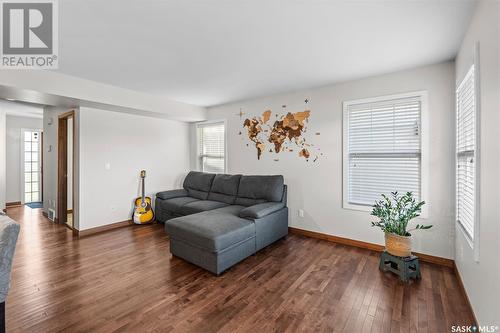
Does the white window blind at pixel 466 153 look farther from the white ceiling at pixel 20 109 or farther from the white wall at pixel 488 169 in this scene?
the white ceiling at pixel 20 109

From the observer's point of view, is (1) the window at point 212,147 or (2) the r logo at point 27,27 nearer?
(2) the r logo at point 27,27

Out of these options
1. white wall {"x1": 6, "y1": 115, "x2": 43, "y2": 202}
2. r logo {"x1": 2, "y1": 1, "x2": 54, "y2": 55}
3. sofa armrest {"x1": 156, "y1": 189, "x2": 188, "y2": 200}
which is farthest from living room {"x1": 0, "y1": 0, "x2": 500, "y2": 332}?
white wall {"x1": 6, "y1": 115, "x2": 43, "y2": 202}

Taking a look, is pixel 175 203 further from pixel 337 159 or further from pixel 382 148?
pixel 382 148

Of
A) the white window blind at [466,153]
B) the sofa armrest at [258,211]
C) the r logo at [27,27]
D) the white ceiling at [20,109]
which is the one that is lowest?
the sofa armrest at [258,211]

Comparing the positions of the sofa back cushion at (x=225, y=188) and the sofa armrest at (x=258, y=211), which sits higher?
the sofa back cushion at (x=225, y=188)

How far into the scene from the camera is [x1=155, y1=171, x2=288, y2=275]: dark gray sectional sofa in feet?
8.61

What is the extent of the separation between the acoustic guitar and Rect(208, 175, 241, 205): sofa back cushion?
1232 millimetres

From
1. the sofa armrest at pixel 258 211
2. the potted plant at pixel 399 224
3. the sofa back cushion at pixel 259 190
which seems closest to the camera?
the potted plant at pixel 399 224

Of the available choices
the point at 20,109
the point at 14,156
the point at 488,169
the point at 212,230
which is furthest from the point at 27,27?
the point at 14,156

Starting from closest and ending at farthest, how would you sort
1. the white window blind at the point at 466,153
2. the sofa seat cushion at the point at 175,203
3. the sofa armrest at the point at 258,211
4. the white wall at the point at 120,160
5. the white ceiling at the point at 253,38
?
the white ceiling at the point at 253,38 → the white window blind at the point at 466,153 → the sofa armrest at the point at 258,211 → the white wall at the point at 120,160 → the sofa seat cushion at the point at 175,203

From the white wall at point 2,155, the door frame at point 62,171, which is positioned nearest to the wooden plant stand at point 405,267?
the door frame at point 62,171

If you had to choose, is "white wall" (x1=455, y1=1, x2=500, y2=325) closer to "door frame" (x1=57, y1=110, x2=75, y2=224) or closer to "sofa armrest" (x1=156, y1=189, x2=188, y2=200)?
"sofa armrest" (x1=156, y1=189, x2=188, y2=200)

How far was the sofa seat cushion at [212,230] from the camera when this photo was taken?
2557 mm

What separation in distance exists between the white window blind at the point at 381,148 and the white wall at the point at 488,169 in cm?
123
